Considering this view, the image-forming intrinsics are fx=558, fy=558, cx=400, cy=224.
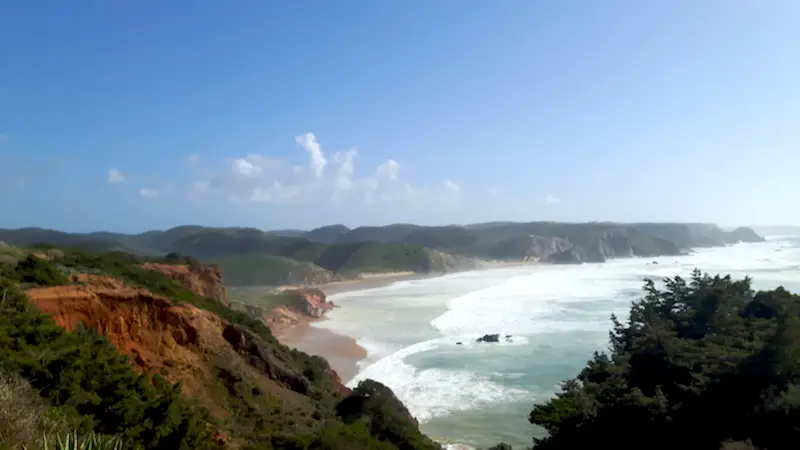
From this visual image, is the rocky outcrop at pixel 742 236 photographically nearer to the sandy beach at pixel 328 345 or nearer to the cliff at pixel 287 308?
the cliff at pixel 287 308

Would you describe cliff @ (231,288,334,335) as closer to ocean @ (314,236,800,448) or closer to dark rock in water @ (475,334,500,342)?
ocean @ (314,236,800,448)

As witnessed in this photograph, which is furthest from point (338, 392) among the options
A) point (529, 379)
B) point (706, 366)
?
point (706, 366)

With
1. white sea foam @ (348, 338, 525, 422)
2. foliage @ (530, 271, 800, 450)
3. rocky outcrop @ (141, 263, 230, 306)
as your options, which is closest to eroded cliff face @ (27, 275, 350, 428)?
white sea foam @ (348, 338, 525, 422)

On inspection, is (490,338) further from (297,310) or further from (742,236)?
(742,236)

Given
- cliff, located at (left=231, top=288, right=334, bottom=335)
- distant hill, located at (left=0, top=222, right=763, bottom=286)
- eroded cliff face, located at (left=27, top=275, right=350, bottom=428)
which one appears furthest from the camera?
distant hill, located at (left=0, top=222, right=763, bottom=286)

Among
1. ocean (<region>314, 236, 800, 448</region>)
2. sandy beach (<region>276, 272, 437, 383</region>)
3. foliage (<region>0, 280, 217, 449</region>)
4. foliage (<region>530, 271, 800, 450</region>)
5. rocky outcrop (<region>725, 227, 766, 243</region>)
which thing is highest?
rocky outcrop (<region>725, 227, 766, 243</region>)
